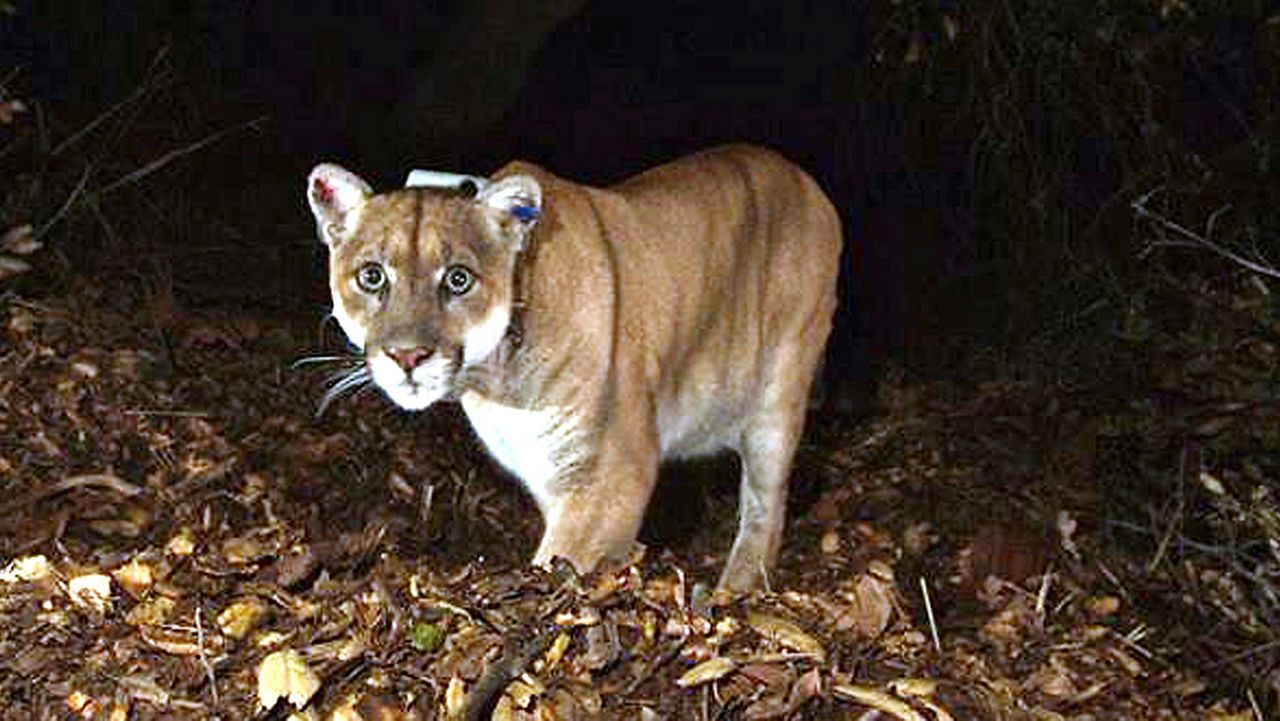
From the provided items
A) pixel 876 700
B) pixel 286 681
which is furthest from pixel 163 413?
pixel 876 700

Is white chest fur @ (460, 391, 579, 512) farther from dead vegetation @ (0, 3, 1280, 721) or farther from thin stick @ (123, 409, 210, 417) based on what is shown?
thin stick @ (123, 409, 210, 417)

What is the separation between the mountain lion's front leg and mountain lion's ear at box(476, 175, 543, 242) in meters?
0.67

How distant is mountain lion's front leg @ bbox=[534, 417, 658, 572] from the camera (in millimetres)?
5270

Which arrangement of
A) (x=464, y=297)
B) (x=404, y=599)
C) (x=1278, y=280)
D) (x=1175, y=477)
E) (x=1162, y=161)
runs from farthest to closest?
(x=1162, y=161) → (x=1278, y=280) → (x=1175, y=477) → (x=464, y=297) → (x=404, y=599)

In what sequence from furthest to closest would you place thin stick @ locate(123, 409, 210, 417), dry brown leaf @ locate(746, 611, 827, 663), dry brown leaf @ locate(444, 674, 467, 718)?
thin stick @ locate(123, 409, 210, 417)
dry brown leaf @ locate(746, 611, 827, 663)
dry brown leaf @ locate(444, 674, 467, 718)

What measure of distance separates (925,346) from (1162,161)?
1.88m

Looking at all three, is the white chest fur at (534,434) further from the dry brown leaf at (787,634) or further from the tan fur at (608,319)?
the dry brown leaf at (787,634)

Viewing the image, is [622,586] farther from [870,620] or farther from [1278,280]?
[1278,280]

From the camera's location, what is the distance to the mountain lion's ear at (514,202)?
5012mm

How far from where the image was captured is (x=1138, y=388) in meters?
7.09

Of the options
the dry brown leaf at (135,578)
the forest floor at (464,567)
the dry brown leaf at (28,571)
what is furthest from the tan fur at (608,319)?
the dry brown leaf at (28,571)

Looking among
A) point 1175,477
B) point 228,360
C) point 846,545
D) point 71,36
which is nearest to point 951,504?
point 846,545

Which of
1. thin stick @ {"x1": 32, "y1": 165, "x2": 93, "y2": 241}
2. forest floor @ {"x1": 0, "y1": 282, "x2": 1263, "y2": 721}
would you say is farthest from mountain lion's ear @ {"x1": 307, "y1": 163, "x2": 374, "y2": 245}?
thin stick @ {"x1": 32, "y1": 165, "x2": 93, "y2": 241}

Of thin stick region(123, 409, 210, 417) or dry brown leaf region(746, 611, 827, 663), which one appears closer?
dry brown leaf region(746, 611, 827, 663)
